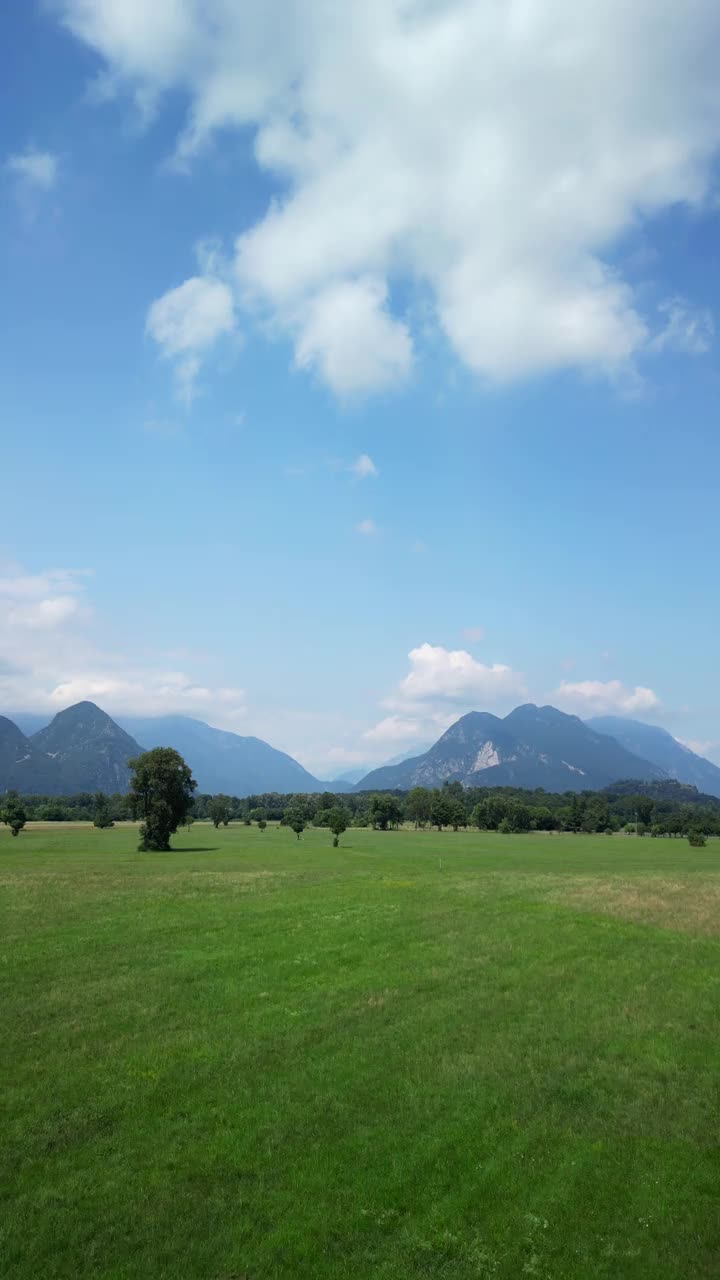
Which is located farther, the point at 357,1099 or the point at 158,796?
the point at 158,796

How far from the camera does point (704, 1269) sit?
39.8 ft

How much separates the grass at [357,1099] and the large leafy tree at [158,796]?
6576cm

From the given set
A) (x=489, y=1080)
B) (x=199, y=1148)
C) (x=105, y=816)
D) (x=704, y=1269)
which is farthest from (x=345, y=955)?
(x=105, y=816)

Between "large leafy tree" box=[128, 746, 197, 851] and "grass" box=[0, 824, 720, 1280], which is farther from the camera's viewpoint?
"large leafy tree" box=[128, 746, 197, 851]

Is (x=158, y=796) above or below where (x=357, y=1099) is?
above

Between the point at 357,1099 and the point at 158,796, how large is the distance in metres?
91.9

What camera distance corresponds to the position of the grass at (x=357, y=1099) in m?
12.7

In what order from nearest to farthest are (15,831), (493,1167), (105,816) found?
(493,1167) < (15,831) < (105,816)

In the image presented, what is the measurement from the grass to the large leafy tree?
65757 millimetres

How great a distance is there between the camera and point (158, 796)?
104 meters

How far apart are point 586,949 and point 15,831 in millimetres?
119624

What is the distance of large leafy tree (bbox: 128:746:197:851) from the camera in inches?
3999

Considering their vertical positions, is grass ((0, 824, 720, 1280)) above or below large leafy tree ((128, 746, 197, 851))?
below

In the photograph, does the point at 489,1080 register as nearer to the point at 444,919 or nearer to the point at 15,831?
the point at 444,919
